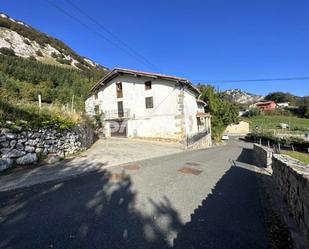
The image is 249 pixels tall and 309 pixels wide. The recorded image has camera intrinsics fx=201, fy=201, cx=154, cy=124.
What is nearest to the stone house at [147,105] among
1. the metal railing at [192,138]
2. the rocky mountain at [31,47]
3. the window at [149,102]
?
the window at [149,102]

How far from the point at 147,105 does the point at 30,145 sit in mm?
15148

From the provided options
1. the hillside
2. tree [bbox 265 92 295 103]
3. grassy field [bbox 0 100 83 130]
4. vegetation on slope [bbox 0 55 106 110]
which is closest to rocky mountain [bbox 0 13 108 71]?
the hillside

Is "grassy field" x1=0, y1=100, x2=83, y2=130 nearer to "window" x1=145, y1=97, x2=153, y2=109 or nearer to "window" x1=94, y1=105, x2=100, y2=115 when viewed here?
"window" x1=145, y1=97, x2=153, y2=109

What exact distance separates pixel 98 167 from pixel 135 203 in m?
4.00

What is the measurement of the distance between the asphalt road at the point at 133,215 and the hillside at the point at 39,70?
255 inches

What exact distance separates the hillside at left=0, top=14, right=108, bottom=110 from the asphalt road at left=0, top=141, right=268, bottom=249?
6489 mm

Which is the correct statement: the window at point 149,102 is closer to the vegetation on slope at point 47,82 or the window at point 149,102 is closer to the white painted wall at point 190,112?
the white painted wall at point 190,112

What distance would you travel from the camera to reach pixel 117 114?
24422 millimetres

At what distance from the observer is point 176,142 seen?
20234mm

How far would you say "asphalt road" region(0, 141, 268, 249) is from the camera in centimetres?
310

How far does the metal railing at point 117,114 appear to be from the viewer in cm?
2343

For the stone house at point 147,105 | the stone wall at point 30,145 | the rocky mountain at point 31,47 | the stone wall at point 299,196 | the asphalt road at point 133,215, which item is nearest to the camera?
the stone wall at point 299,196

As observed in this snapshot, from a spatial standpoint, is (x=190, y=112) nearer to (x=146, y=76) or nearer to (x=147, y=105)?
(x=147, y=105)

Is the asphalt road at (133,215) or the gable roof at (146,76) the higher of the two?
the gable roof at (146,76)
